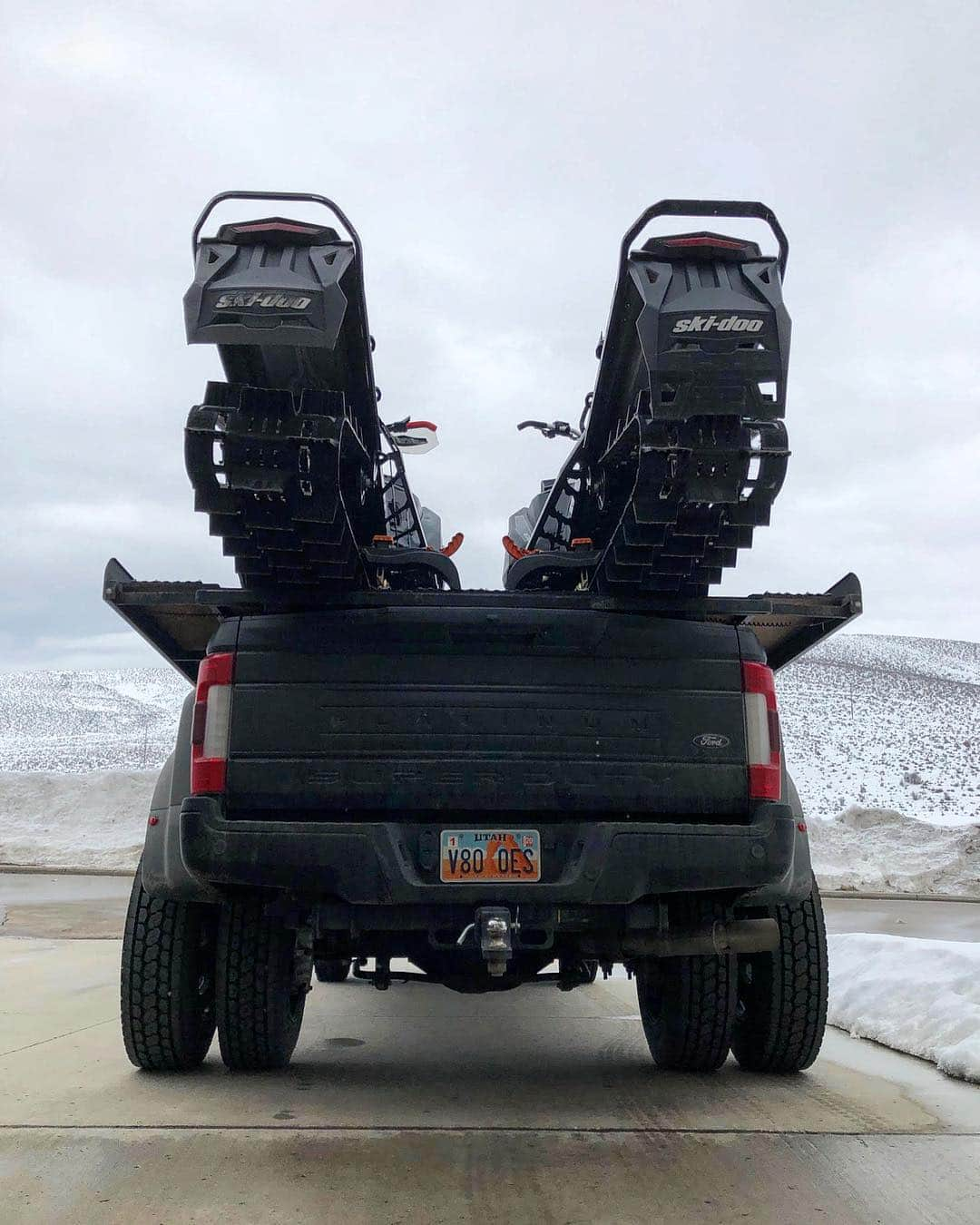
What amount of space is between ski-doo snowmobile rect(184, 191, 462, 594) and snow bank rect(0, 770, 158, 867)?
1386cm

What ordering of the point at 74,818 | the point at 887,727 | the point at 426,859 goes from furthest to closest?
the point at 887,727 < the point at 74,818 < the point at 426,859

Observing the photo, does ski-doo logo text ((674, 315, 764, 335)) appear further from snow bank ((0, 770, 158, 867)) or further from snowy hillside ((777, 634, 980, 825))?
snowy hillside ((777, 634, 980, 825))

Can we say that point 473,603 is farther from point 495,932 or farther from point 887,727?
point 887,727

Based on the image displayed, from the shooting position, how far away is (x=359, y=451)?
153 inches

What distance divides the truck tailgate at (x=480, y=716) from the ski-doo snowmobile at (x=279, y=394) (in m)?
0.27

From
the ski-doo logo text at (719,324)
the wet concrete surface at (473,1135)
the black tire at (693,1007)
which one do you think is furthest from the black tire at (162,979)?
the ski-doo logo text at (719,324)

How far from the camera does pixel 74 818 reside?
19.5 metres

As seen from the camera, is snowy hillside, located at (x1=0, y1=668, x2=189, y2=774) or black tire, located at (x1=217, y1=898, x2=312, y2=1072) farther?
snowy hillside, located at (x1=0, y1=668, x2=189, y2=774)

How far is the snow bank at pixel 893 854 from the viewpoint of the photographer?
14.9 metres

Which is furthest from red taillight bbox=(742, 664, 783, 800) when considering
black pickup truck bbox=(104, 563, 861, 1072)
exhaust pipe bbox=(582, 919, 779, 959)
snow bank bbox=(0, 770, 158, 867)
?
snow bank bbox=(0, 770, 158, 867)

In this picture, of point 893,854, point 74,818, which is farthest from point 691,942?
point 74,818

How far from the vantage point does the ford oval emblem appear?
12.2ft

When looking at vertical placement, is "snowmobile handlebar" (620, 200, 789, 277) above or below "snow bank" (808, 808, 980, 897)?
above

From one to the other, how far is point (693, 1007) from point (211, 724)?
2029 millimetres
